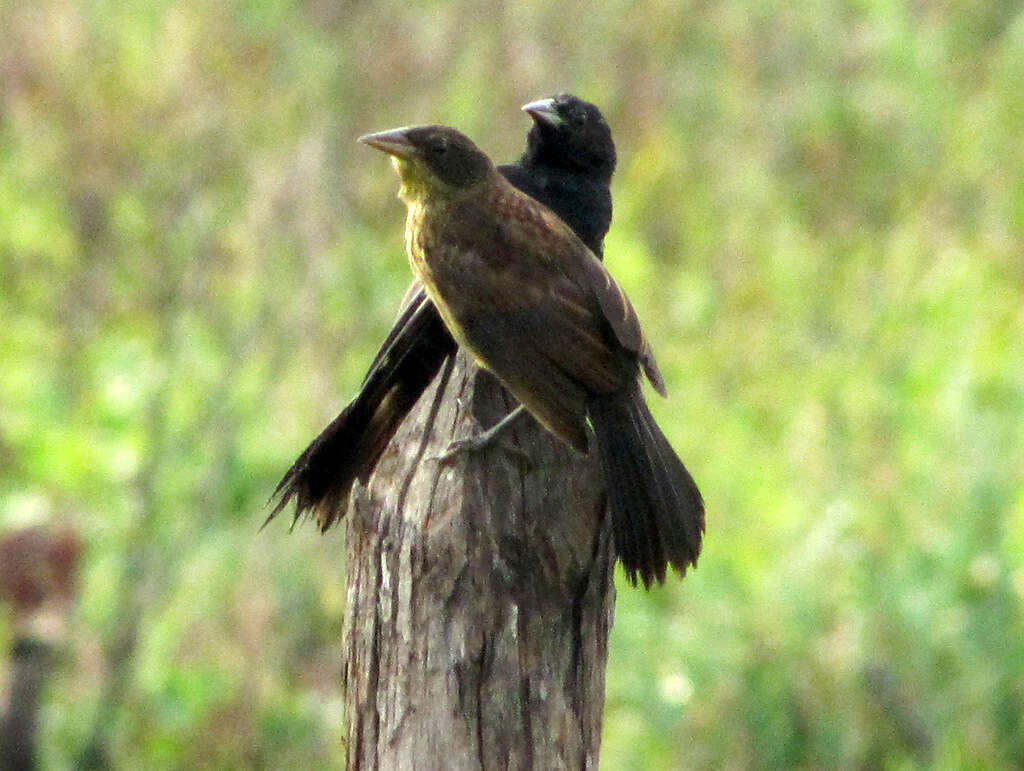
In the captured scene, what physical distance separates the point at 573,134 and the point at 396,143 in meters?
0.82

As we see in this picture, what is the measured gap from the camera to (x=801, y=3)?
9.23m

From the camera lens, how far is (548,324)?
3.26 metres

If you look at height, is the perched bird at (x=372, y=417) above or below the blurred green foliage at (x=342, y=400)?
below

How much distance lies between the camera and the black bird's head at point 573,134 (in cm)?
432

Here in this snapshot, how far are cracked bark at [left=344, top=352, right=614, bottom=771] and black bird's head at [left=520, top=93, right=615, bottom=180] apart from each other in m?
1.72

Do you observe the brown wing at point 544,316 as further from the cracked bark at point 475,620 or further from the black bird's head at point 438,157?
the cracked bark at point 475,620

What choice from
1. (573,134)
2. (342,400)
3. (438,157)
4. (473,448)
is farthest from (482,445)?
(342,400)

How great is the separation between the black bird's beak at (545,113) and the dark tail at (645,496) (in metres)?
1.34

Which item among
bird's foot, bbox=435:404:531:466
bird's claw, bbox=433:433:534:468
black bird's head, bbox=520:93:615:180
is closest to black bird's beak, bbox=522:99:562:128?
black bird's head, bbox=520:93:615:180

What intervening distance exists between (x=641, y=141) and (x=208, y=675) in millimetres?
4183

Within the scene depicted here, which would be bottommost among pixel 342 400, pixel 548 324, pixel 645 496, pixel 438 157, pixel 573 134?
pixel 645 496

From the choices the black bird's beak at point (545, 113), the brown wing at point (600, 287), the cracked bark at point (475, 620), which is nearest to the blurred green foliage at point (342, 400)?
the black bird's beak at point (545, 113)

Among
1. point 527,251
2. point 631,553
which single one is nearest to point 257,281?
point 527,251

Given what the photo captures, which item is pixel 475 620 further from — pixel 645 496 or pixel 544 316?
pixel 544 316
